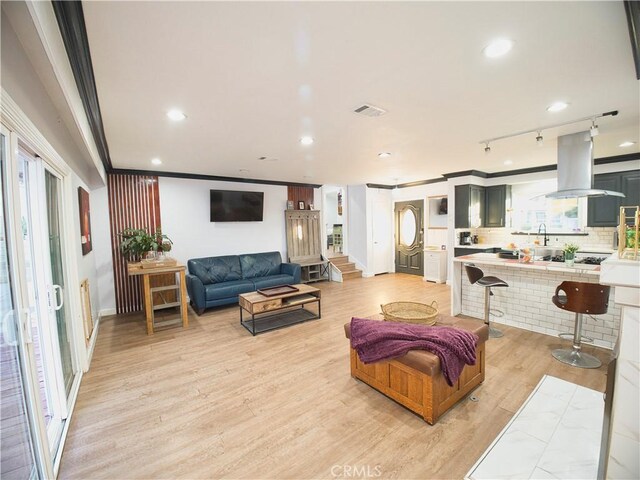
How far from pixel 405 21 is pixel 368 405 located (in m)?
2.65

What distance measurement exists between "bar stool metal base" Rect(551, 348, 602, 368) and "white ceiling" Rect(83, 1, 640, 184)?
8.31 feet

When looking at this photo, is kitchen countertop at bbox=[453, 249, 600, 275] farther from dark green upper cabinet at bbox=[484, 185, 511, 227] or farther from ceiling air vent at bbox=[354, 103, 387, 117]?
ceiling air vent at bbox=[354, 103, 387, 117]

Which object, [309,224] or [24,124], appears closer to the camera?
[24,124]

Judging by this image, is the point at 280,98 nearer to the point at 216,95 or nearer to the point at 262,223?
the point at 216,95

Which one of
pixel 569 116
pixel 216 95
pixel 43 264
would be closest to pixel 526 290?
pixel 569 116

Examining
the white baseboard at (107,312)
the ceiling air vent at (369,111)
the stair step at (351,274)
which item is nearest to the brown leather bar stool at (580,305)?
the ceiling air vent at (369,111)

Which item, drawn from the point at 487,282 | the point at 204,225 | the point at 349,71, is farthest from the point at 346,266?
the point at 349,71

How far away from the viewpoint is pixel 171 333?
400 cm

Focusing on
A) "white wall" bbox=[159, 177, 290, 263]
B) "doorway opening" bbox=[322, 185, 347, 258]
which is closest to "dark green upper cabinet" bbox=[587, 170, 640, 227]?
"doorway opening" bbox=[322, 185, 347, 258]

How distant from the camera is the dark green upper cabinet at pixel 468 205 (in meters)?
6.01

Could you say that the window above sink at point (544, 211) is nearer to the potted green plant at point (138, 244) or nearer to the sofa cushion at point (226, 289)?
the sofa cushion at point (226, 289)

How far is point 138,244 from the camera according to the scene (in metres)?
4.50

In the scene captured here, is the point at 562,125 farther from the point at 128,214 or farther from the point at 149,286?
the point at 128,214

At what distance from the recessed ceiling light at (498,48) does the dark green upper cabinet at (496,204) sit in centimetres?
523
